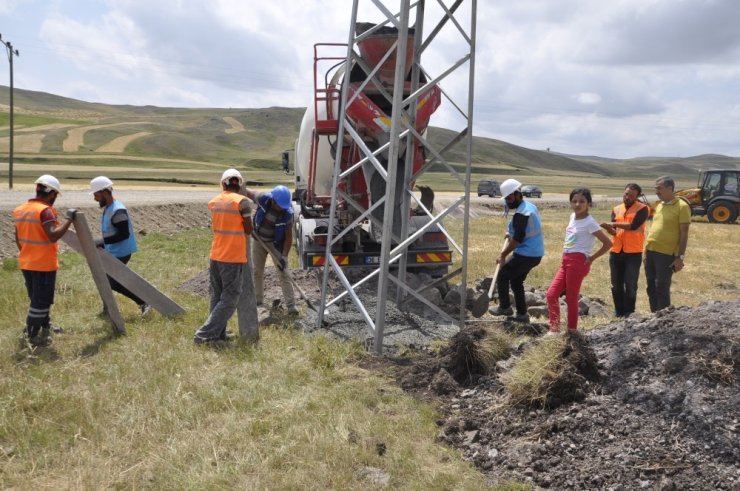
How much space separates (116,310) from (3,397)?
1.83 meters

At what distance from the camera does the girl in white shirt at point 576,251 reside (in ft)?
19.1

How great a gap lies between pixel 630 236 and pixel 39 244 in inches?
253

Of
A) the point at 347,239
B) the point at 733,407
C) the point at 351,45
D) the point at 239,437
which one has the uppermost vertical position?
the point at 351,45

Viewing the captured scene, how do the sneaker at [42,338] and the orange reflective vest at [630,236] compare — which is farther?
the orange reflective vest at [630,236]

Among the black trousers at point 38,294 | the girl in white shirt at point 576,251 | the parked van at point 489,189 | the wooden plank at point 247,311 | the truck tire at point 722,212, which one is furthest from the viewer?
the parked van at point 489,189

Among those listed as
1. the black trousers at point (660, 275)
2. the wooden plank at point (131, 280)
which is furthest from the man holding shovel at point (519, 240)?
the wooden plank at point (131, 280)

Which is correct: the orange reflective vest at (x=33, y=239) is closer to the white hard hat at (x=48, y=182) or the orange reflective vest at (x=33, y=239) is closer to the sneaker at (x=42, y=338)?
the white hard hat at (x=48, y=182)

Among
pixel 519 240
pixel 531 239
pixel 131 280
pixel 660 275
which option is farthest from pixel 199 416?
pixel 660 275

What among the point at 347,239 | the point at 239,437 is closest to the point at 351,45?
the point at 347,239

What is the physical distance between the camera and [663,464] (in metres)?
3.43

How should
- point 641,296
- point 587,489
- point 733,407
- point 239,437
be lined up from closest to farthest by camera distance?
point 587,489
point 733,407
point 239,437
point 641,296

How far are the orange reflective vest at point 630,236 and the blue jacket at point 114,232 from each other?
18.8ft

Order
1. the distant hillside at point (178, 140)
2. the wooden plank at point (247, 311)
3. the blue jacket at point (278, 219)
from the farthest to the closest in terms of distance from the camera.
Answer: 1. the distant hillside at point (178, 140)
2. the blue jacket at point (278, 219)
3. the wooden plank at point (247, 311)

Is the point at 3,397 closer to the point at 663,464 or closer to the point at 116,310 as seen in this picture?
the point at 116,310
